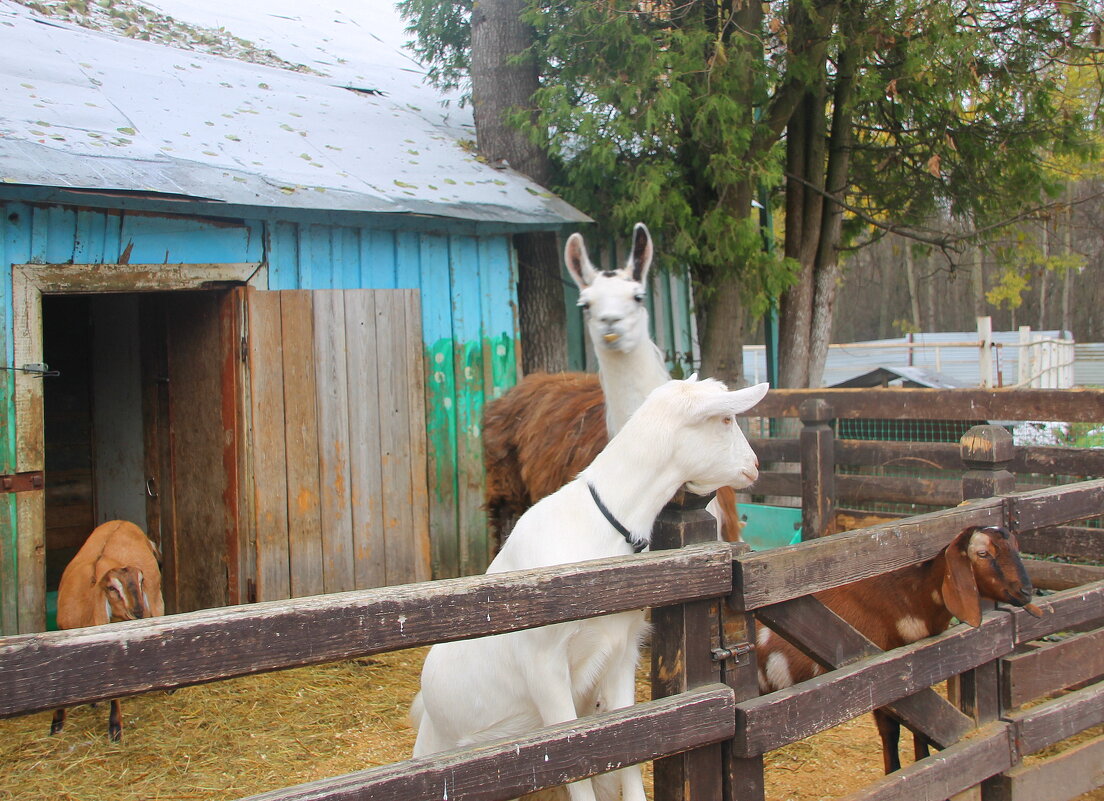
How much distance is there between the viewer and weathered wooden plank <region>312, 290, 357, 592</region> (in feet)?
20.8

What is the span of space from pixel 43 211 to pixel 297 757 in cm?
326

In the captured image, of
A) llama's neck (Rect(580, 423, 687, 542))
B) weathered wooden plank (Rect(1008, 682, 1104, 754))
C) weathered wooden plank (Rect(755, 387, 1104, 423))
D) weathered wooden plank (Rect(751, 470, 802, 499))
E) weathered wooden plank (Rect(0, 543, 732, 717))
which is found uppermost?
weathered wooden plank (Rect(755, 387, 1104, 423))

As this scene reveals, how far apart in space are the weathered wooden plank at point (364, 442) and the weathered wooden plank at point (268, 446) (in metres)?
0.51

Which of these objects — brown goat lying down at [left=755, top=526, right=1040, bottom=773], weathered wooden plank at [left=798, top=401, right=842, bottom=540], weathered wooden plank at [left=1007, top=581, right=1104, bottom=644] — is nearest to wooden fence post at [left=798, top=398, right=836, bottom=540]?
weathered wooden plank at [left=798, top=401, right=842, bottom=540]

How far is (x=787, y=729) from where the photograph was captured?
251 cm

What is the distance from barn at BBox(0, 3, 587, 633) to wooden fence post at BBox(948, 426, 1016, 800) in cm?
419

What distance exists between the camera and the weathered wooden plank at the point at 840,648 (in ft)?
8.50

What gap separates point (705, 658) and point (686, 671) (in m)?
0.07

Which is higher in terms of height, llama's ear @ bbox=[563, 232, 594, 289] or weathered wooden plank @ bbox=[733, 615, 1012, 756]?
llama's ear @ bbox=[563, 232, 594, 289]

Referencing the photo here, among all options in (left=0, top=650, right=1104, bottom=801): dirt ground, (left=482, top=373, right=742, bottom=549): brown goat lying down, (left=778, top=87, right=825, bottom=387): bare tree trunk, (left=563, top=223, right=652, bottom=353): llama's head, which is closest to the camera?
(left=0, top=650, right=1104, bottom=801): dirt ground

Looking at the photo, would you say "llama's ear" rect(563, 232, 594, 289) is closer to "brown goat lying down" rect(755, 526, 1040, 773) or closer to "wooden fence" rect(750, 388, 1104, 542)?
"wooden fence" rect(750, 388, 1104, 542)

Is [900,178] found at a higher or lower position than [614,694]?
higher

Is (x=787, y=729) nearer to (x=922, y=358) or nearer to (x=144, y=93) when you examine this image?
(x=144, y=93)

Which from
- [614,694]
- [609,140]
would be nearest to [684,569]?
[614,694]
